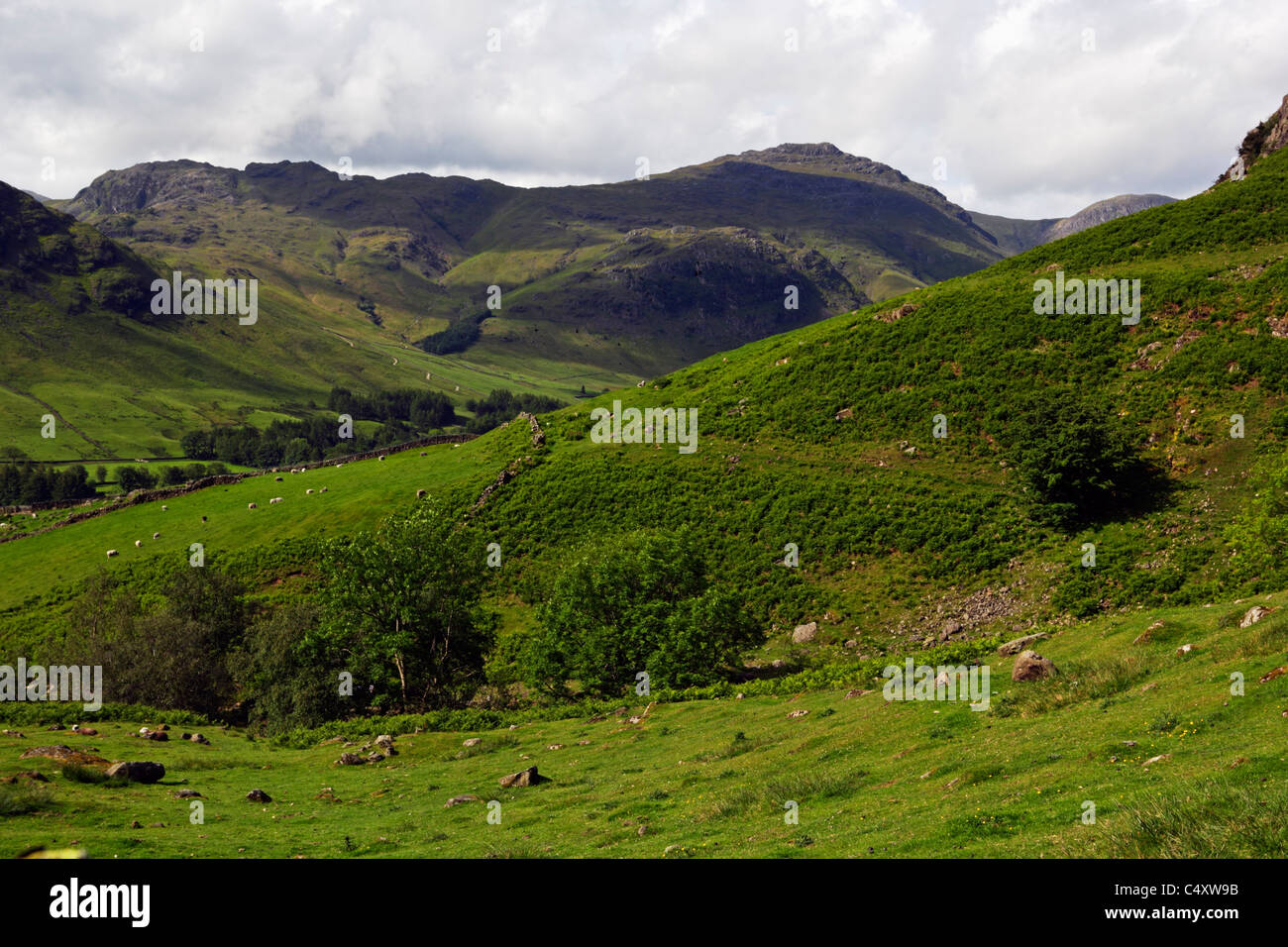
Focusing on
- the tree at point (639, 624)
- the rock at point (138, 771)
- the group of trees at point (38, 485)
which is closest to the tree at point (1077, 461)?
the tree at point (639, 624)

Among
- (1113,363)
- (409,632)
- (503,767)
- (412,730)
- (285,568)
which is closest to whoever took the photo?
(503,767)

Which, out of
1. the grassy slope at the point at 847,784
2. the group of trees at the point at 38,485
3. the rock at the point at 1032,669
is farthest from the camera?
the group of trees at the point at 38,485

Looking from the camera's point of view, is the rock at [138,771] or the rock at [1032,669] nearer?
the rock at [1032,669]

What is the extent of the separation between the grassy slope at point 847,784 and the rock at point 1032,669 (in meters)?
1.00

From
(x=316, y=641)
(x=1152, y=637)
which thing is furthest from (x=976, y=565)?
(x=316, y=641)

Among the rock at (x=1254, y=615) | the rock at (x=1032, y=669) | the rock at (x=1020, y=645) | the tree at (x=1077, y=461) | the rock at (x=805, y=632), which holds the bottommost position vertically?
the rock at (x=805, y=632)

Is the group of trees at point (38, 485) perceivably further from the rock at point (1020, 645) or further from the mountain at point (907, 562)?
the rock at point (1020, 645)

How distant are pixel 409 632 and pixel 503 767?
2019 cm

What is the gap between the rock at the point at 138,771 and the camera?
94.9 ft

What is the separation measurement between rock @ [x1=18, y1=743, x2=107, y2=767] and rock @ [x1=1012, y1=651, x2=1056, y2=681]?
35638 mm

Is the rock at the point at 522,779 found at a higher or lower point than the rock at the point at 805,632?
lower

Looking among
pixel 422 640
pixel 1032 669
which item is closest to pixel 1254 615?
pixel 1032 669
